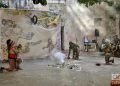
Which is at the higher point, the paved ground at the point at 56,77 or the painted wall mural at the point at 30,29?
the painted wall mural at the point at 30,29

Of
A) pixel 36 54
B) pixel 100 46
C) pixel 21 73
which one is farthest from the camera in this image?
pixel 100 46

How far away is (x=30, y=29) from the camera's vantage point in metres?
20.9

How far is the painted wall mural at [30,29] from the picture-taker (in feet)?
65.4

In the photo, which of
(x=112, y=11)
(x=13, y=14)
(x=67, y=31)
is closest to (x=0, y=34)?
(x=13, y=14)

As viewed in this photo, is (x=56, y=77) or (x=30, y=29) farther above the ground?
(x=30, y=29)

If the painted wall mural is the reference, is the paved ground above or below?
below

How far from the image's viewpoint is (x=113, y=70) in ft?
50.3

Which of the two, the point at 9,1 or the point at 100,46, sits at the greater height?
the point at 9,1

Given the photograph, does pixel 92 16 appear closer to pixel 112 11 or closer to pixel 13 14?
pixel 112 11

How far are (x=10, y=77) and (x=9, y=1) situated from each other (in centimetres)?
1297

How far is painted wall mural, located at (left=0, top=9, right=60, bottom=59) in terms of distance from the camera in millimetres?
19938

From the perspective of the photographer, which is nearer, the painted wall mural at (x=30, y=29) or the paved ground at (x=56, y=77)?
the paved ground at (x=56, y=77)

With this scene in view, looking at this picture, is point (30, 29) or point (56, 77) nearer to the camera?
point (56, 77)

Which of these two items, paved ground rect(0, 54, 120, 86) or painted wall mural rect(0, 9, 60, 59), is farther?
painted wall mural rect(0, 9, 60, 59)
